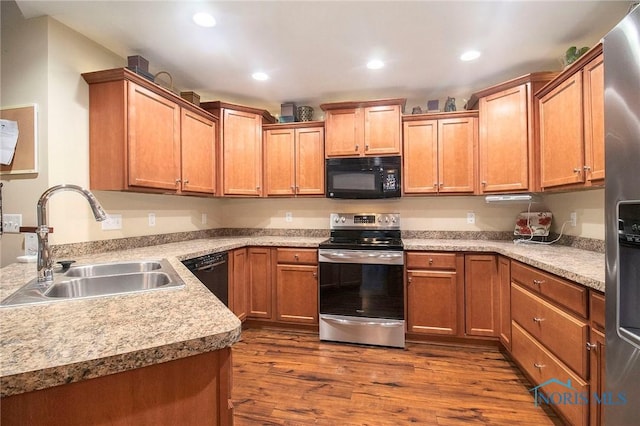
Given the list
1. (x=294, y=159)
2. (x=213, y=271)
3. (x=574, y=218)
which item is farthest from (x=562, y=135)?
(x=213, y=271)

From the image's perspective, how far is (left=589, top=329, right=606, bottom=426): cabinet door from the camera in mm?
1227

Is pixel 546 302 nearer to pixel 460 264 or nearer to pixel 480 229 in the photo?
pixel 460 264

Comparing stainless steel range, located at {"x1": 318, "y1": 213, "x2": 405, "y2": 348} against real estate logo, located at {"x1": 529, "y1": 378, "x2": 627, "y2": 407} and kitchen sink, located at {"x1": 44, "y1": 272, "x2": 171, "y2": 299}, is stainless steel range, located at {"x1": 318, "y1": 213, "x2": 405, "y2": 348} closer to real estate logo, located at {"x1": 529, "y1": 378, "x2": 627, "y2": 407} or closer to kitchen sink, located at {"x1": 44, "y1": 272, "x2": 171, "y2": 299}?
real estate logo, located at {"x1": 529, "y1": 378, "x2": 627, "y2": 407}

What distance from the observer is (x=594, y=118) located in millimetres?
1668

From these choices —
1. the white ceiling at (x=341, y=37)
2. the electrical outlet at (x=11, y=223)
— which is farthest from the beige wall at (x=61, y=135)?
the white ceiling at (x=341, y=37)

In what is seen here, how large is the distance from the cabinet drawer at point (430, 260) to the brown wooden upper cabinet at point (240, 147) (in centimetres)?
175

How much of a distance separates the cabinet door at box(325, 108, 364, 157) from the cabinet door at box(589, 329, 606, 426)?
2190mm

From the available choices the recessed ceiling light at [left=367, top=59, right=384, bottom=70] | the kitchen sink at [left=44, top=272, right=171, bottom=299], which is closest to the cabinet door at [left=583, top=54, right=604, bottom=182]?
the recessed ceiling light at [left=367, top=59, right=384, bottom=70]

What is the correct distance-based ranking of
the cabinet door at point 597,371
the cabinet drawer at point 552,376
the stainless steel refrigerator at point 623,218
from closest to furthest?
the stainless steel refrigerator at point 623,218
the cabinet door at point 597,371
the cabinet drawer at point 552,376

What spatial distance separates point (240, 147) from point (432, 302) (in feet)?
8.10

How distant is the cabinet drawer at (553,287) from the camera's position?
1372mm

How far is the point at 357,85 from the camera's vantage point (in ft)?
9.23

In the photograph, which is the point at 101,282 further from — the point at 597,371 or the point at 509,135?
the point at 509,135

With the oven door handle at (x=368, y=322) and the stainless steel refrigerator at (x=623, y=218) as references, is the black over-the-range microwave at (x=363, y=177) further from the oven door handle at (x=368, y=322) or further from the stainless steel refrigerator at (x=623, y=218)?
the stainless steel refrigerator at (x=623, y=218)
